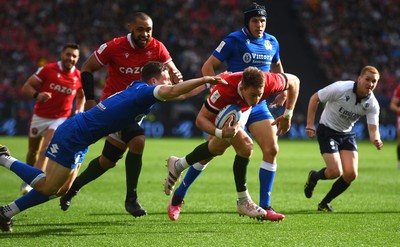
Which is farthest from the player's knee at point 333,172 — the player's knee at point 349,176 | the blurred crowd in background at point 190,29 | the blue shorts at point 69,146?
the blurred crowd in background at point 190,29

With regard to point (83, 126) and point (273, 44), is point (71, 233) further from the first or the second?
point (273, 44)

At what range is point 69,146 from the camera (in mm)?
7078

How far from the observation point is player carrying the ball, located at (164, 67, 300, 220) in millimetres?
7119

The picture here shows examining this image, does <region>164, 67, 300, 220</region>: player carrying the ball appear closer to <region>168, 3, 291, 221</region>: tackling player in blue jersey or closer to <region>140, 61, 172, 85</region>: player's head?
<region>168, 3, 291, 221</region>: tackling player in blue jersey

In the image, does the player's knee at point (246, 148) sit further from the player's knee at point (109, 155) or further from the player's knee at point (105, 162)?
the player's knee at point (105, 162)

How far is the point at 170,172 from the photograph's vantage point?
8.44m

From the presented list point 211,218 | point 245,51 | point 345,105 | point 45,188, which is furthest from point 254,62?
point 45,188

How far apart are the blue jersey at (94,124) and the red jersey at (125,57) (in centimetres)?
167

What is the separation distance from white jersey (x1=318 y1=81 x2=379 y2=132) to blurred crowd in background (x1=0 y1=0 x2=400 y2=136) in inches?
754

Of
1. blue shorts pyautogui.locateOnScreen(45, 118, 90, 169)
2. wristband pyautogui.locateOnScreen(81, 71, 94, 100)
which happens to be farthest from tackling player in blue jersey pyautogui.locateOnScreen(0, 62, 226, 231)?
wristband pyautogui.locateOnScreen(81, 71, 94, 100)

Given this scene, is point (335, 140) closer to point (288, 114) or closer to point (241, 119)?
point (288, 114)

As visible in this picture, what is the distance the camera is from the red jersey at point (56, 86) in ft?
38.6

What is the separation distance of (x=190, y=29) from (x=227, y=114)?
80.2ft

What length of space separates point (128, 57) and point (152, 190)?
3389mm
